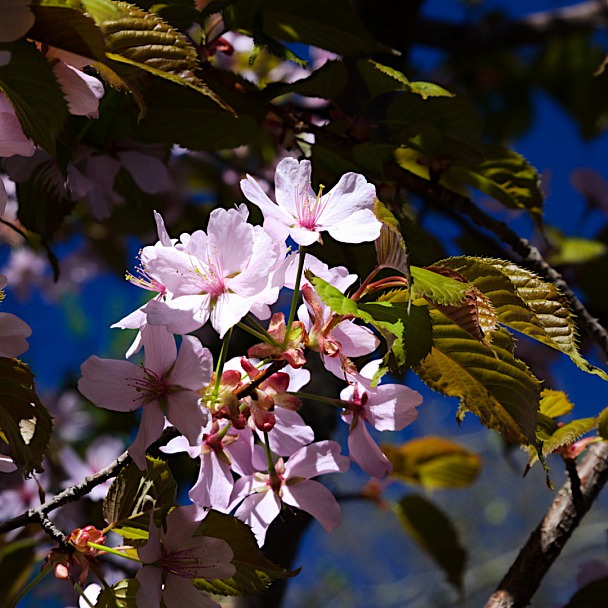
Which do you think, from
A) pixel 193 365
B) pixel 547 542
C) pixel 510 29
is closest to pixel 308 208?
pixel 193 365

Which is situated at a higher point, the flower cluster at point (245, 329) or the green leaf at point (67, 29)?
the green leaf at point (67, 29)

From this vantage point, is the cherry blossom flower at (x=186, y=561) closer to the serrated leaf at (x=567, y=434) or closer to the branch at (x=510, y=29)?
the serrated leaf at (x=567, y=434)

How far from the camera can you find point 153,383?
0.45 meters

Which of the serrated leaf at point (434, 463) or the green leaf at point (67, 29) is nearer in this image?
the green leaf at point (67, 29)

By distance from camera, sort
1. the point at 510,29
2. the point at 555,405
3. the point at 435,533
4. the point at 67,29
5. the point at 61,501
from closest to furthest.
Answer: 1. the point at 67,29
2. the point at 61,501
3. the point at 555,405
4. the point at 435,533
5. the point at 510,29

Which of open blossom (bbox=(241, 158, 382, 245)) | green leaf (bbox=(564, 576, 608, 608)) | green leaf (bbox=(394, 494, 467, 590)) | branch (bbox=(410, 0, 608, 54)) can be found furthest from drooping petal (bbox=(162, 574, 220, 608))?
branch (bbox=(410, 0, 608, 54))

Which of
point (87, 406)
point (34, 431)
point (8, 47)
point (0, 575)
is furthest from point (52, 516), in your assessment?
point (87, 406)

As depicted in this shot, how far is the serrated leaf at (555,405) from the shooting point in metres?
0.59

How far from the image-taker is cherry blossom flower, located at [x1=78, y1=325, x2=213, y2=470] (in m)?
0.44

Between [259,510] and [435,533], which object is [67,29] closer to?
[259,510]

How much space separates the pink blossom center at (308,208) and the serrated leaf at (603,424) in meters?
0.26

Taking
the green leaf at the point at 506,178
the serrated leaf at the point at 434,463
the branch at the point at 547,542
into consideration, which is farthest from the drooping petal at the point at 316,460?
the serrated leaf at the point at 434,463

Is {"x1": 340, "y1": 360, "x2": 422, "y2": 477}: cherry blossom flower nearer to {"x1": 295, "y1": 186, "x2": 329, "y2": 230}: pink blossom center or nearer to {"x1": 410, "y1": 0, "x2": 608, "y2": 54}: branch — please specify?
{"x1": 295, "y1": 186, "x2": 329, "y2": 230}: pink blossom center

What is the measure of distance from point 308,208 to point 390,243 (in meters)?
0.06
